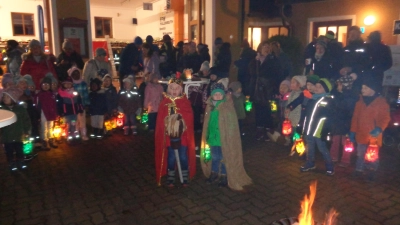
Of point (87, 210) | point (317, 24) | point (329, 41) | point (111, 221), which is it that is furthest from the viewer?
point (317, 24)

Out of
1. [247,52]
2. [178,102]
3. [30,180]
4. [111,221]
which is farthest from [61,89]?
[247,52]

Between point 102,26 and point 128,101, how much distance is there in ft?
65.3

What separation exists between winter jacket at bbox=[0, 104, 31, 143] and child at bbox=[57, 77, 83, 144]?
1232 millimetres

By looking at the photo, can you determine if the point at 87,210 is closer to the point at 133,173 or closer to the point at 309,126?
Result: the point at 133,173

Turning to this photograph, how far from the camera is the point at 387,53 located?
24.9 ft

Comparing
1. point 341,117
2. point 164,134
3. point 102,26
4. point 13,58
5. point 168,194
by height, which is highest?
point 102,26

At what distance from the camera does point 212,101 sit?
5453mm

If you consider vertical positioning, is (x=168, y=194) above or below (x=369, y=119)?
below

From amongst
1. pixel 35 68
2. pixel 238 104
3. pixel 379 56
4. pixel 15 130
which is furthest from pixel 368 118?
pixel 35 68

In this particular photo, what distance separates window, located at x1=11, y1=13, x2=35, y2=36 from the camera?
22.4m

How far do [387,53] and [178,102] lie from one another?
4933mm

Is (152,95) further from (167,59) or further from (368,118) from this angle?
(368,118)

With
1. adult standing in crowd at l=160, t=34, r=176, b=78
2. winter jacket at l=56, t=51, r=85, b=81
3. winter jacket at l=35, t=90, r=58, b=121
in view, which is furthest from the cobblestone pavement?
adult standing in crowd at l=160, t=34, r=176, b=78

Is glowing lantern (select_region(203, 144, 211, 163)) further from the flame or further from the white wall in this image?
the white wall
